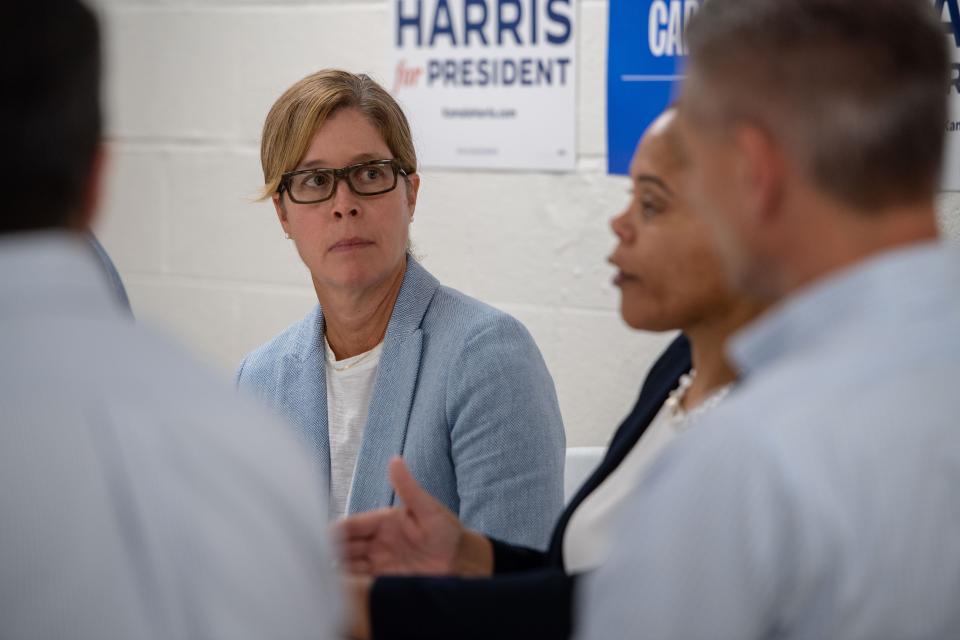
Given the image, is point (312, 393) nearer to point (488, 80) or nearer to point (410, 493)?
point (410, 493)

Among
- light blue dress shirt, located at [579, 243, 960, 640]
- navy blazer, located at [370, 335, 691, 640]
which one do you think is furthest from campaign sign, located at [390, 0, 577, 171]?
light blue dress shirt, located at [579, 243, 960, 640]

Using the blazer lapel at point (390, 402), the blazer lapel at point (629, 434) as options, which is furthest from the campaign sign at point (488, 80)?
the blazer lapel at point (629, 434)

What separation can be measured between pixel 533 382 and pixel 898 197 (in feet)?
3.76

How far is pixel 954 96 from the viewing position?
224 centimetres

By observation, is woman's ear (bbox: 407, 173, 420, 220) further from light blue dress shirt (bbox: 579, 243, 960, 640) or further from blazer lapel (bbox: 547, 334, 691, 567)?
light blue dress shirt (bbox: 579, 243, 960, 640)

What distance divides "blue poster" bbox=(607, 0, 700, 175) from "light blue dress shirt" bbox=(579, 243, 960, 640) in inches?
73.4

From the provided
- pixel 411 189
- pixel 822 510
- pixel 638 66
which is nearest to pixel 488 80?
pixel 638 66

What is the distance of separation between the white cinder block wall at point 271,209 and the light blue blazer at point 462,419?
2.35 feet

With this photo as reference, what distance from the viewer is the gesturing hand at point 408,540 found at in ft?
4.76

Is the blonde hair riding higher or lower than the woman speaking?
higher

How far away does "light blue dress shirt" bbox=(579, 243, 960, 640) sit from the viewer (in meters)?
0.72

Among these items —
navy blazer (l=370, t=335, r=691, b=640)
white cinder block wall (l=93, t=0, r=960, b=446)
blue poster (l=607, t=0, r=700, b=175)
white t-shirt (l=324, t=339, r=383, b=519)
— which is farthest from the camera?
white cinder block wall (l=93, t=0, r=960, b=446)

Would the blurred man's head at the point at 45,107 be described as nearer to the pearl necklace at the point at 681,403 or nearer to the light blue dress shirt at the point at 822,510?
the light blue dress shirt at the point at 822,510

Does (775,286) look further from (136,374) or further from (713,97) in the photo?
(136,374)
